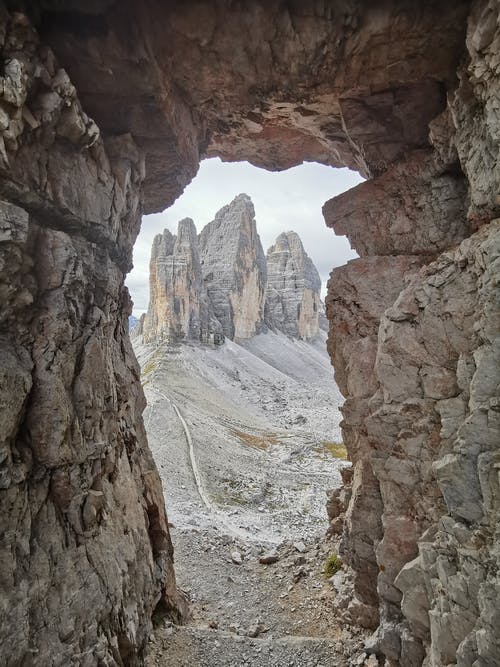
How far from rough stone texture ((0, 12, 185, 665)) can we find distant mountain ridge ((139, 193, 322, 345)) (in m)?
79.0

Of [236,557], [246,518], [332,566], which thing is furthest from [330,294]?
[246,518]

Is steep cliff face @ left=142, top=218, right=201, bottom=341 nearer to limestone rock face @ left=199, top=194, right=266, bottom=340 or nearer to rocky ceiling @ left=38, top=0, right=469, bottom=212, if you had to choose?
limestone rock face @ left=199, top=194, right=266, bottom=340

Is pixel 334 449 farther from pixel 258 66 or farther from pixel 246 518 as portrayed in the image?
pixel 258 66

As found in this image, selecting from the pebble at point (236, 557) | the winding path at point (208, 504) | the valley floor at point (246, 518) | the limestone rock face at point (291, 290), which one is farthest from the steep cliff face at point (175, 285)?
the pebble at point (236, 557)

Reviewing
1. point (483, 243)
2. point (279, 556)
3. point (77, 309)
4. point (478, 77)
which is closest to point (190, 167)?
point (77, 309)

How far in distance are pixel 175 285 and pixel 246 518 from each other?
73587 millimetres

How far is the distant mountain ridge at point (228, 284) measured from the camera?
309 feet

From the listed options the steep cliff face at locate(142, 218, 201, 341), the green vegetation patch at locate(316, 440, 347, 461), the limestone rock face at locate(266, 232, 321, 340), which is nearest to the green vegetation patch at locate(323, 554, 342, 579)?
the green vegetation patch at locate(316, 440, 347, 461)

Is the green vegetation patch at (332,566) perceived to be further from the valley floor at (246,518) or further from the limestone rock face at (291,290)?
the limestone rock face at (291,290)

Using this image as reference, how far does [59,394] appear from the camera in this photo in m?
9.48

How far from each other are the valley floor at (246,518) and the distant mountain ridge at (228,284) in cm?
2003

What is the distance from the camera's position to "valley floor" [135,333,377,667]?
13.0m

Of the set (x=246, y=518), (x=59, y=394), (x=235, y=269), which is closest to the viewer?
(x=59, y=394)

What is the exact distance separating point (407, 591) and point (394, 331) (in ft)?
23.2
